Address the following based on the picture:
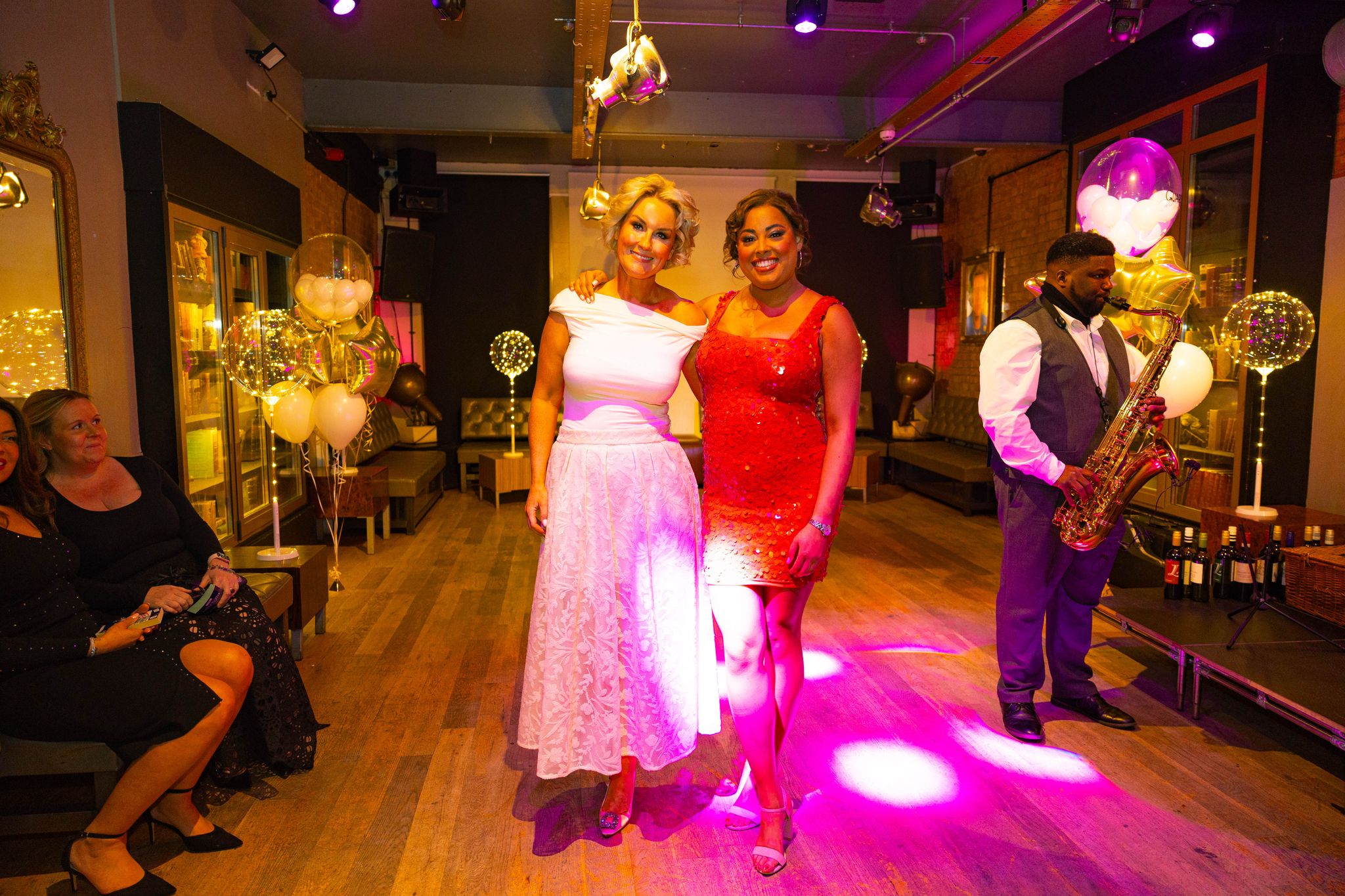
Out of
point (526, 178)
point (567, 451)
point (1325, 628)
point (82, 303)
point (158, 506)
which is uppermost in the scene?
point (526, 178)

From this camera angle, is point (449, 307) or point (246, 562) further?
point (449, 307)

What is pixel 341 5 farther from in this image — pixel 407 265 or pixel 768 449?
pixel 407 265

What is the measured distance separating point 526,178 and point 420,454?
3.82 metres

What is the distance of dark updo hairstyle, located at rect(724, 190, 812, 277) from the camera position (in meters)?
2.30

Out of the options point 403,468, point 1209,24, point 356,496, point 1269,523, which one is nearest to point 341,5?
point 356,496

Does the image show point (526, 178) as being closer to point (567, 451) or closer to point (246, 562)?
point (246, 562)

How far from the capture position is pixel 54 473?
2656mm

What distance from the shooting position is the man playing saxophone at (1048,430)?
2973 millimetres

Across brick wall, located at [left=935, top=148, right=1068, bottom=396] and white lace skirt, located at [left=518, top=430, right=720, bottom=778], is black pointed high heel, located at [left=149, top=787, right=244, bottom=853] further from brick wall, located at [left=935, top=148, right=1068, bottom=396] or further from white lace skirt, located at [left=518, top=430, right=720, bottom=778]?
brick wall, located at [left=935, top=148, right=1068, bottom=396]

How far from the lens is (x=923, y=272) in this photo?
9.92m

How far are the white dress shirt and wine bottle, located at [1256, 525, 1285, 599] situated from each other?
5.11 feet

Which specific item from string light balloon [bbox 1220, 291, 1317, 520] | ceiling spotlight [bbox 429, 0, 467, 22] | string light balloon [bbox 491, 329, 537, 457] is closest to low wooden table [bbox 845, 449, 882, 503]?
string light balloon [bbox 491, 329, 537, 457]

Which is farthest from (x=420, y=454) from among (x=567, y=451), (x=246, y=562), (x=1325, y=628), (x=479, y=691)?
(x=1325, y=628)

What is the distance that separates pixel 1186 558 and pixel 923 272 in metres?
6.52
